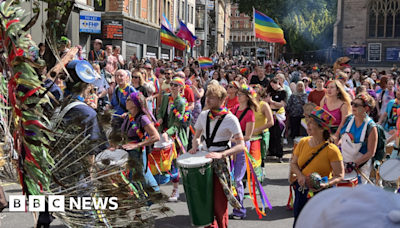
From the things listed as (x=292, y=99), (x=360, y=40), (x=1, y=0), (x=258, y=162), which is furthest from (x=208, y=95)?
(x=360, y=40)

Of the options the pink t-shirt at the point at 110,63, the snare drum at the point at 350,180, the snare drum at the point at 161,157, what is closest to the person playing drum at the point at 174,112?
the snare drum at the point at 161,157

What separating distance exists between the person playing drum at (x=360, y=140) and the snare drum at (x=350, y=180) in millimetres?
64

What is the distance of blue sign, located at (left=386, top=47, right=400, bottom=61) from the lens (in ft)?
156

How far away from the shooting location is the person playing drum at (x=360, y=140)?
6.07 metres

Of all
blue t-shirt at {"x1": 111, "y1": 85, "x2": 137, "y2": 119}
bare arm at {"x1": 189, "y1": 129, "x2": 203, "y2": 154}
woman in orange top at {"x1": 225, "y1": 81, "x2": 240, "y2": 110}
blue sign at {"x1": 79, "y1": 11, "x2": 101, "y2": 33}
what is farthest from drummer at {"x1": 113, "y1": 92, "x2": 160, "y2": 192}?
blue sign at {"x1": 79, "y1": 11, "x2": 101, "y2": 33}

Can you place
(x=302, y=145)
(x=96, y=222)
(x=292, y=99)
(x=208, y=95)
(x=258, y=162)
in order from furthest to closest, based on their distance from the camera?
(x=292, y=99), (x=258, y=162), (x=208, y=95), (x=302, y=145), (x=96, y=222)

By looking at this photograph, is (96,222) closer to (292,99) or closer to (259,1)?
(292,99)

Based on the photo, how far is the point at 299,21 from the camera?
203 feet

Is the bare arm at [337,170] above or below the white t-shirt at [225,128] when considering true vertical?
below

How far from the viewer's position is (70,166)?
3561 mm

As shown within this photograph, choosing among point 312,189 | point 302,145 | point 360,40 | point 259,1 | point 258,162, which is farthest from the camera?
point 259,1

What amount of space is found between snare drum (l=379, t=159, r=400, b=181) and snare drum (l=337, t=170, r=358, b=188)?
0.93ft

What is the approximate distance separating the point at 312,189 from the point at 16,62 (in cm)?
323

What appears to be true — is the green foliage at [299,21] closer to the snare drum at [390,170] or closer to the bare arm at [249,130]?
the bare arm at [249,130]
